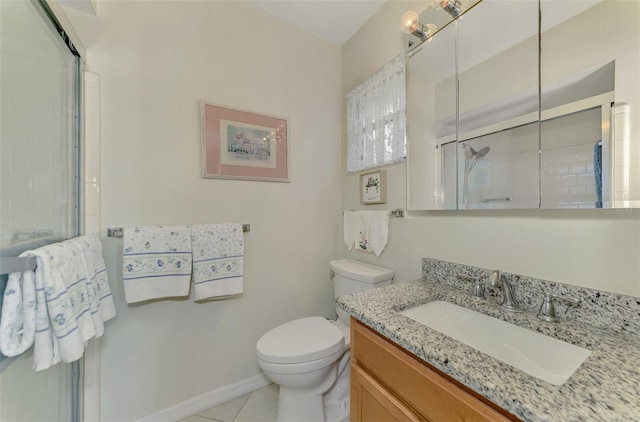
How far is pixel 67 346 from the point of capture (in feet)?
2.51

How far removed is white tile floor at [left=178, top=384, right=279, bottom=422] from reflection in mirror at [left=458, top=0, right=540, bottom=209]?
1.53 metres

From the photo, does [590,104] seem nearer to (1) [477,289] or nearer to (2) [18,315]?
(1) [477,289]

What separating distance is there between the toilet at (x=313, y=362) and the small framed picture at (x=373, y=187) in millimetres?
428

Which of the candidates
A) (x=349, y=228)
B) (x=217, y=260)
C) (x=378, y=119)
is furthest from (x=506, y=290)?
(x=217, y=260)

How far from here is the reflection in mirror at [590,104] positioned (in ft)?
2.30

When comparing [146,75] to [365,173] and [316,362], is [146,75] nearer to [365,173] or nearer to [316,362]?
[365,173]

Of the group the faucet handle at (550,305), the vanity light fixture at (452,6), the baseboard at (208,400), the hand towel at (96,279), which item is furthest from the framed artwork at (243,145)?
the faucet handle at (550,305)

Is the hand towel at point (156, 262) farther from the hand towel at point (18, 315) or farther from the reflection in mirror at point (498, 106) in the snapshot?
the reflection in mirror at point (498, 106)

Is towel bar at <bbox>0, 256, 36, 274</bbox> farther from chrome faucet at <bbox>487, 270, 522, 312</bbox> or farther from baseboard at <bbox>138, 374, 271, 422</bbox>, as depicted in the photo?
chrome faucet at <bbox>487, 270, 522, 312</bbox>

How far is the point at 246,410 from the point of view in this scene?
1409mm

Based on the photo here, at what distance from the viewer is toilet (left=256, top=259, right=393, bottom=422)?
1.12 metres

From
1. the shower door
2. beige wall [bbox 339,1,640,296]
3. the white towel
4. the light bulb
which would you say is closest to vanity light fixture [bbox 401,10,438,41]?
the light bulb

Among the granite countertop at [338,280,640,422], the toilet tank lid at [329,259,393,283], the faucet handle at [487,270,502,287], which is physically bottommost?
the toilet tank lid at [329,259,393,283]

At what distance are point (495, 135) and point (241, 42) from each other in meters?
1.51
